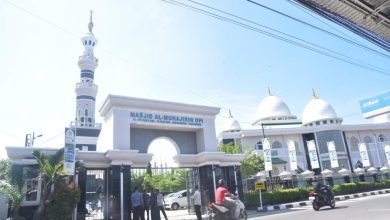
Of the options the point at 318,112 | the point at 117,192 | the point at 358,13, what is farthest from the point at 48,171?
the point at 318,112

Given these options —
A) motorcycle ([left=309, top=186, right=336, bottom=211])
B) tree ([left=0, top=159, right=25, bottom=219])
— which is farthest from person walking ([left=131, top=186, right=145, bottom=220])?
motorcycle ([left=309, top=186, right=336, bottom=211])

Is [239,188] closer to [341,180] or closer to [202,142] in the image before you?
[202,142]

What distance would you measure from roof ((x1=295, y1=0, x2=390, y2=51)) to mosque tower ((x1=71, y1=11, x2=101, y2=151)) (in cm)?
3090

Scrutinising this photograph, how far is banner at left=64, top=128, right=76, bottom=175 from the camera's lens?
1067 cm

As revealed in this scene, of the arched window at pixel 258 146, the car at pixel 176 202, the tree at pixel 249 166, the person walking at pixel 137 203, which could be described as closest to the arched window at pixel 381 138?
the arched window at pixel 258 146

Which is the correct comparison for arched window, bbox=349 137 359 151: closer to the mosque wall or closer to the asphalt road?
the asphalt road

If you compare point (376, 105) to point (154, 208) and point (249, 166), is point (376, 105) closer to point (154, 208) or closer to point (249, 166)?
point (154, 208)

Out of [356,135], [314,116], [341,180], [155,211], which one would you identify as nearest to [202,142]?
[155,211]

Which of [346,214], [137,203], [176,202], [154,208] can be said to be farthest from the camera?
[176,202]

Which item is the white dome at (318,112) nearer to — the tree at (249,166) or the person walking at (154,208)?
the tree at (249,166)

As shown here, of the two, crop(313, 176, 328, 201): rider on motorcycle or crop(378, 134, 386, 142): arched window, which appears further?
crop(378, 134, 386, 142): arched window

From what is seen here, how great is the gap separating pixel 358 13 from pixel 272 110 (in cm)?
3950

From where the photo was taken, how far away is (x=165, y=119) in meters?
14.9

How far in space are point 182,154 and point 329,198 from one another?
6880 mm
